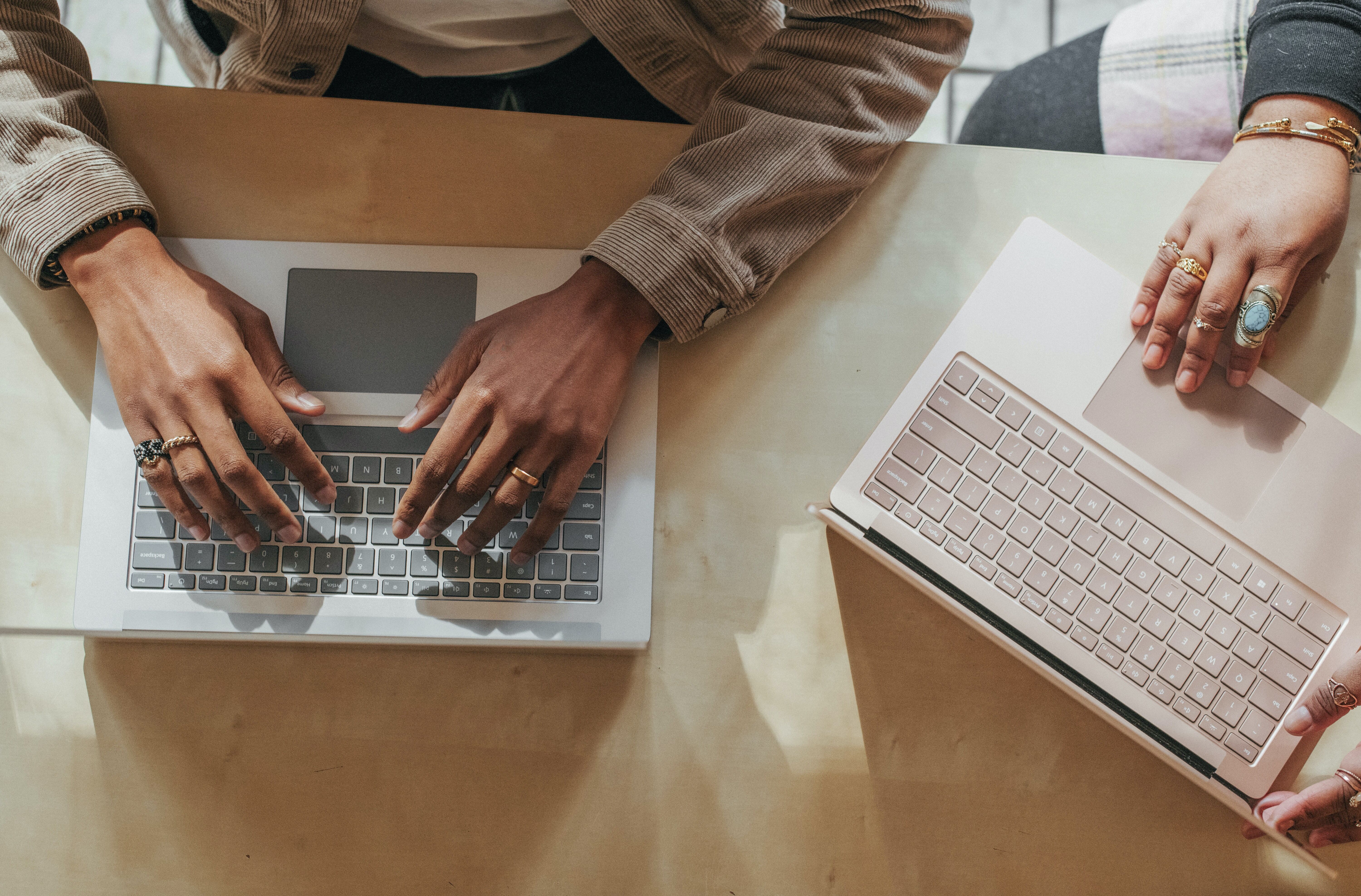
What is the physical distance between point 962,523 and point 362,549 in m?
0.42

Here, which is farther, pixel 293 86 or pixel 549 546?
pixel 293 86

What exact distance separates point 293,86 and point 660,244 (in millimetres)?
368

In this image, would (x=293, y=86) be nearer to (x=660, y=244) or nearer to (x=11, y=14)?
(x=11, y=14)

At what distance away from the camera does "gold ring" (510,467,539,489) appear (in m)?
0.56

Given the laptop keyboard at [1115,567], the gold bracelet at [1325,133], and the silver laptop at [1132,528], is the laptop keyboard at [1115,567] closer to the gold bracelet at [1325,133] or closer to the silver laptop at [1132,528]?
the silver laptop at [1132,528]

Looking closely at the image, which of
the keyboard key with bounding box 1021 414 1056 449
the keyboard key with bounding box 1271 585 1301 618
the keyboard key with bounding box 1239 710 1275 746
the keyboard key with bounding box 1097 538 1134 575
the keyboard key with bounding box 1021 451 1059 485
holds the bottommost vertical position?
the keyboard key with bounding box 1239 710 1275 746

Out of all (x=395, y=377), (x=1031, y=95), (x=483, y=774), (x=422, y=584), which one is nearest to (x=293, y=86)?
(x=395, y=377)

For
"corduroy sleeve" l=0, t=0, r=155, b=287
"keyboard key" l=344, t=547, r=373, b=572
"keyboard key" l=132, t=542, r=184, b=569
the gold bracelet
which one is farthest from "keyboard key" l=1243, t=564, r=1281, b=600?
"corduroy sleeve" l=0, t=0, r=155, b=287

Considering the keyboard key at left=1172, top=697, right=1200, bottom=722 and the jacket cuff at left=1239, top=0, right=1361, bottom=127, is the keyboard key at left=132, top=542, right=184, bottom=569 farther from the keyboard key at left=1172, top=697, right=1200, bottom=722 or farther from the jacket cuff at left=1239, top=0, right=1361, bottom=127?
the jacket cuff at left=1239, top=0, right=1361, bottom=127

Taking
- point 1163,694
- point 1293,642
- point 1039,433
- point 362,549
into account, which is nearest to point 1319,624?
point 1293,642

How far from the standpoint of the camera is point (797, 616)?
60 centimetres

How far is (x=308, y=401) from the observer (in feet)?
1.83

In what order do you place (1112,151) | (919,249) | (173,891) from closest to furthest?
(173,891) → (919,249) → (1112,151)

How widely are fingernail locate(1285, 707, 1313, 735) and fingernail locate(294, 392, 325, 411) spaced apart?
0.70 m
